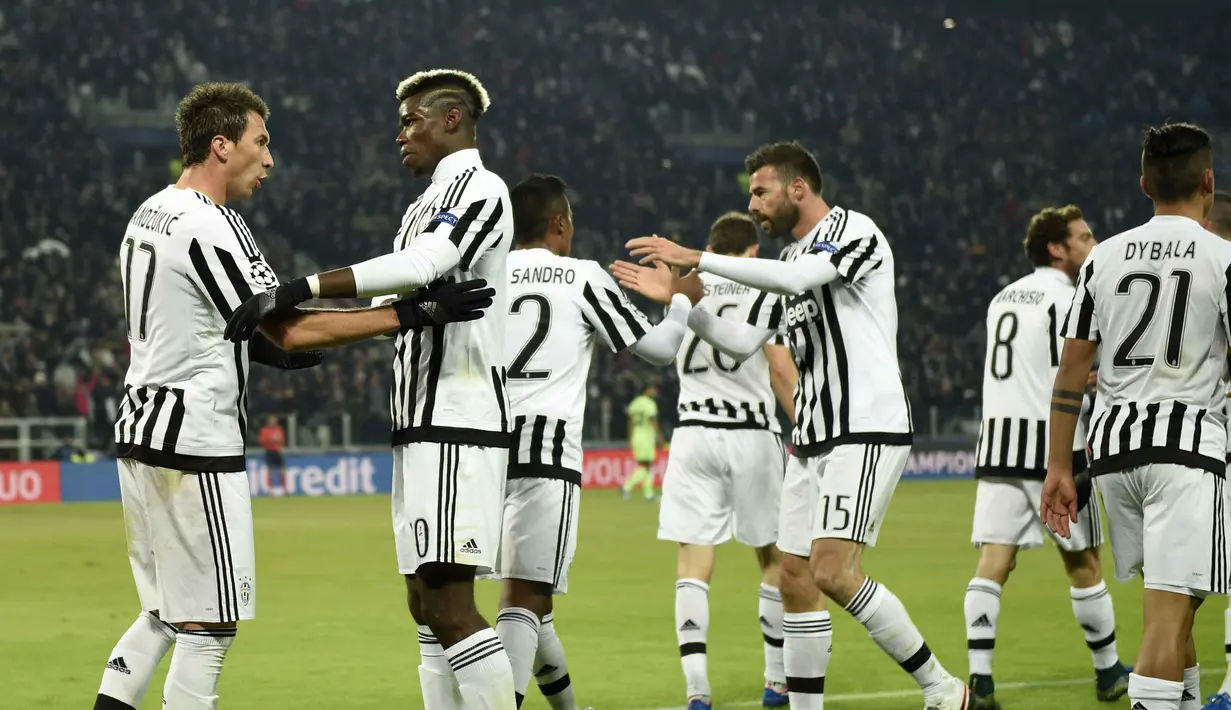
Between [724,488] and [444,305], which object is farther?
[724,488]

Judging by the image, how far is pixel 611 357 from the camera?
3172cm

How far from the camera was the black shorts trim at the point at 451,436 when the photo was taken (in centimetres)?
508

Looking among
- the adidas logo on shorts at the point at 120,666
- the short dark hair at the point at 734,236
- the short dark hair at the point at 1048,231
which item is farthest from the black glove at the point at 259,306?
the short dark hair at the point at 1048,231

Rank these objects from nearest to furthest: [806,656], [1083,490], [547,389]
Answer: [547,389], [806,656], [1083,490]

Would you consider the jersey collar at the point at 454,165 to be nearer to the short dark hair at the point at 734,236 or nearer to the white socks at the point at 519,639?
the white socks at the point at 519,639

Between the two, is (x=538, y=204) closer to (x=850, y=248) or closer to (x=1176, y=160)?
(x=850, y=248)

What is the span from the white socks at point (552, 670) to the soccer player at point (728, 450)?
4.75ft

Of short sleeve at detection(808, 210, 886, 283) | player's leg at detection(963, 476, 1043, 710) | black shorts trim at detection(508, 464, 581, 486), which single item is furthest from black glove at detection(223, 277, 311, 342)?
player's leg at detection(963, 476, 1043, 710)

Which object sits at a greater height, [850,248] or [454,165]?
[454,165]

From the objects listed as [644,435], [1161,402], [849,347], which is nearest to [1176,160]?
[1161,402]

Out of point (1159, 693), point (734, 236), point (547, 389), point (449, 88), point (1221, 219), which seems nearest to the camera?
point (1159, 693)

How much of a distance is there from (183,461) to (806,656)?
9.45 ft

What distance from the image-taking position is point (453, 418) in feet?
16.7

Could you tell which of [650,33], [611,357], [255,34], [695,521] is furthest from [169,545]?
[650,33]
